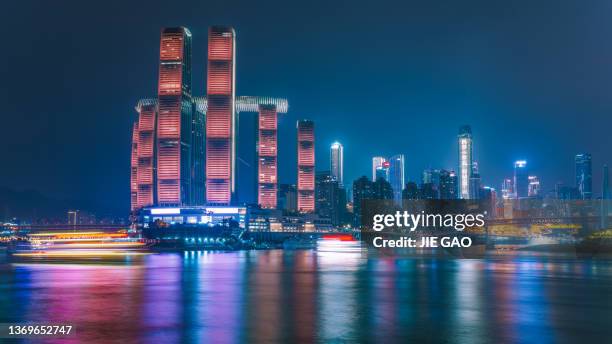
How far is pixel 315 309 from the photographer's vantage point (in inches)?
799

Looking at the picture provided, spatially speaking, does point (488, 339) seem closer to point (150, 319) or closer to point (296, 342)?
point (296, 342)

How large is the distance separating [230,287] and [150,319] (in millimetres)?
10397

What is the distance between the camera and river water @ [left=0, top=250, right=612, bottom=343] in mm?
15742

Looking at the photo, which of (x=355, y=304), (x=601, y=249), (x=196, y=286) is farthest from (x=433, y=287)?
(x=601, y=249)

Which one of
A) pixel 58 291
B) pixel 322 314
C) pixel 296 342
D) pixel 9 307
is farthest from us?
pixel 58 291

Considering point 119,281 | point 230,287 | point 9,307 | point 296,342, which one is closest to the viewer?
point 296,342

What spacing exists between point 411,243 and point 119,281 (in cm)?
5311

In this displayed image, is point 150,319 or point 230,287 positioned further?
point 230,287

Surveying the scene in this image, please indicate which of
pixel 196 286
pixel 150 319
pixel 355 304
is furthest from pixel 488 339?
pixel 196 286

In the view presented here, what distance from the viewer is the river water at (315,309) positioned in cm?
1574

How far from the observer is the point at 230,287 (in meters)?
28.4

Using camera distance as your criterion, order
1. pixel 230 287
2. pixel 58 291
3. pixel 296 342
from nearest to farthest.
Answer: pixel 296 342 → pixel 58 291 → pixel 230 287

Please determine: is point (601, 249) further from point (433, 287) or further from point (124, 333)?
point (124, 333)

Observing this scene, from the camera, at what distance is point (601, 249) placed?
79312 millimetres
